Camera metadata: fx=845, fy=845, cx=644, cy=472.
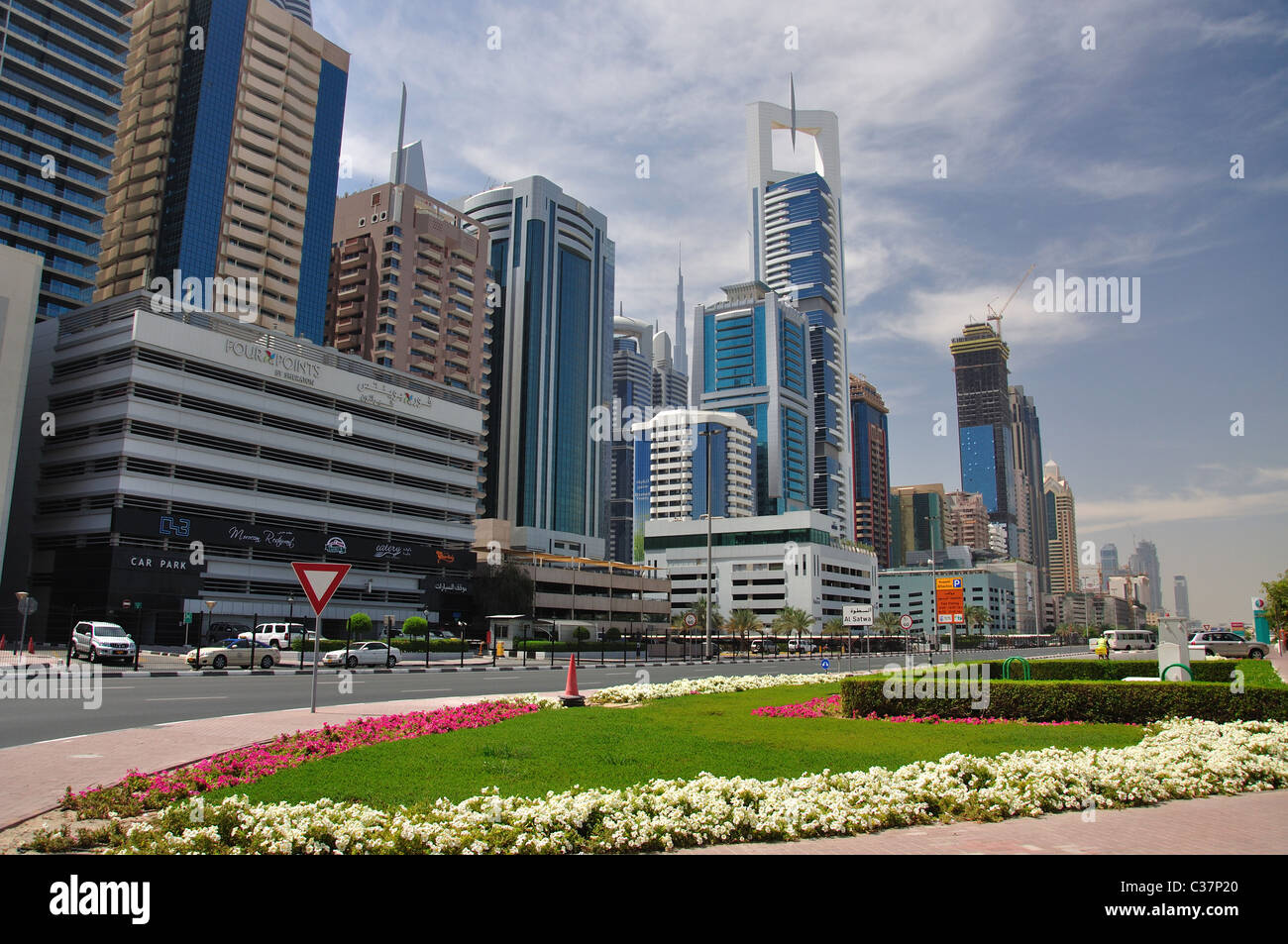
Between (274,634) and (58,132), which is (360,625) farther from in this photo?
(58,132)

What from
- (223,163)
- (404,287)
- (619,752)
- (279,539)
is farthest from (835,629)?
(619,752)

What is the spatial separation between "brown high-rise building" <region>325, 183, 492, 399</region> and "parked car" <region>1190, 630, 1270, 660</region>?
3679 inches

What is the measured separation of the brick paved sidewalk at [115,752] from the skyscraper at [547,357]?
5302 inches

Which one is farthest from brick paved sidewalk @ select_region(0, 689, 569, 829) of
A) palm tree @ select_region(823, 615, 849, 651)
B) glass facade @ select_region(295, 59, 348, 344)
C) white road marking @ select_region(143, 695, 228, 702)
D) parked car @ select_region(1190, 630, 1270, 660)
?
palm tree @ select_region(823, 615, 849, 651)

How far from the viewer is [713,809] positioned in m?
7.20

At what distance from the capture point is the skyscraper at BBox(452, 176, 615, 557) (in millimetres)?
159500

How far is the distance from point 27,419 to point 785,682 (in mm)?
65691

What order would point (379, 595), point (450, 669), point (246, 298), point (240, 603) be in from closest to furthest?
point (450, 669) → point (240, 603) → point (379, 595) → point (246, 298)

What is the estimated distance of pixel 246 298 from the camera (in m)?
98.1

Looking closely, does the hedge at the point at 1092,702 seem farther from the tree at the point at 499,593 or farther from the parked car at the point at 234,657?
the tree at the point at 499,593

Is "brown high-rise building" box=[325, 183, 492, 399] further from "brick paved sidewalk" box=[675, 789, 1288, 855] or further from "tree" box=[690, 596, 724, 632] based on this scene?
"brick paved sidewalk" box=[675, 789, 1288, 855]

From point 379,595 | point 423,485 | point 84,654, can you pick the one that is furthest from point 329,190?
point 84,654

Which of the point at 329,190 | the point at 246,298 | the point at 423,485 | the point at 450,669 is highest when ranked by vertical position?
the point at 329,190
